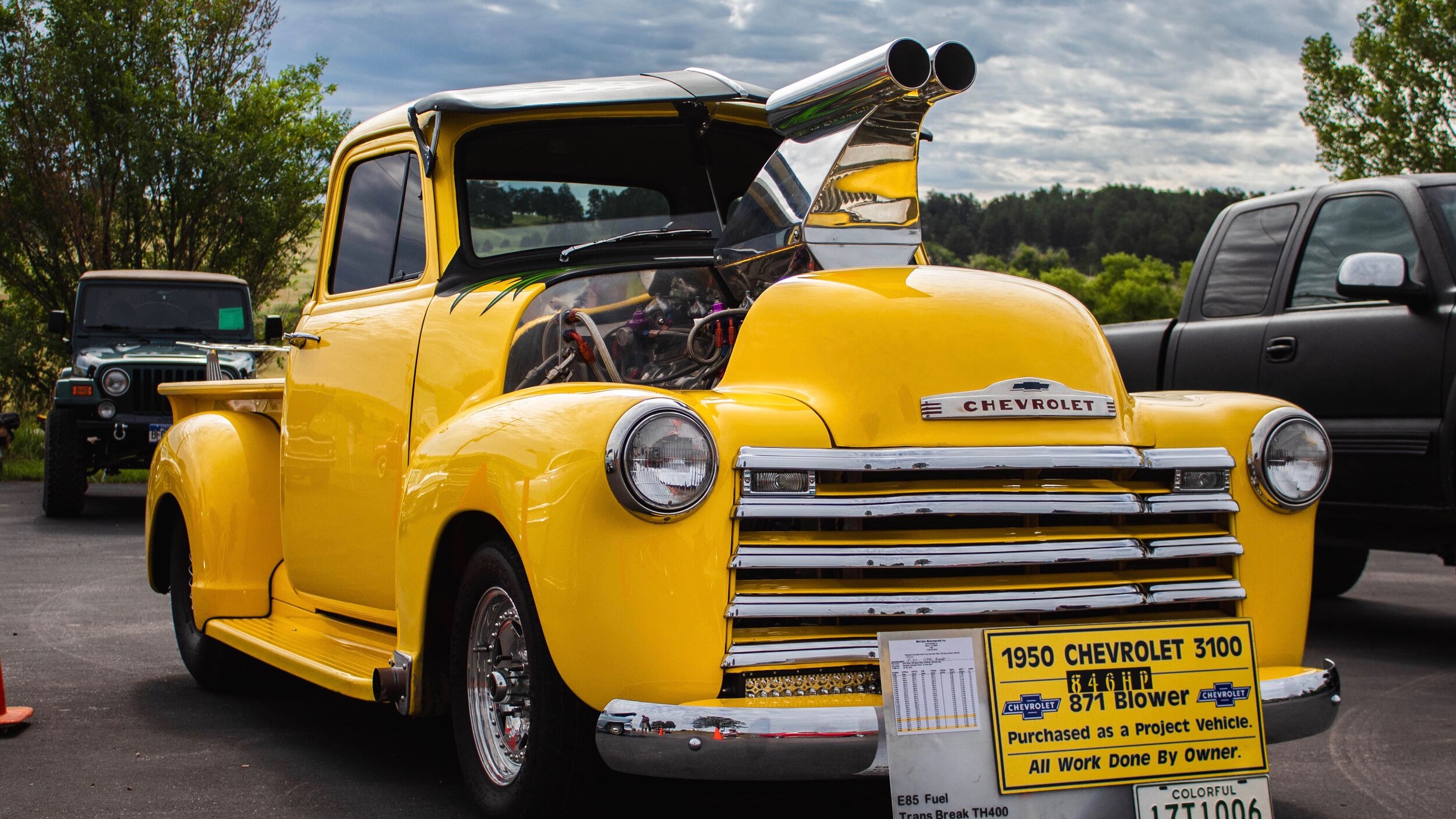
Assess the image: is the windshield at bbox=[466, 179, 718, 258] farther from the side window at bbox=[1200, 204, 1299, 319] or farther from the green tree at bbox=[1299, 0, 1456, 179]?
the green tree at bbox=[1299, 0, 1456, 179]

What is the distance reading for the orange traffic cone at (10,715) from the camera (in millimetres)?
4586

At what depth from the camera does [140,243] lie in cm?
2212

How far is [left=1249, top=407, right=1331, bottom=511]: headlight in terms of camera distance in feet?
11.1

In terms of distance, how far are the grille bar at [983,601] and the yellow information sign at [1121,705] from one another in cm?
17

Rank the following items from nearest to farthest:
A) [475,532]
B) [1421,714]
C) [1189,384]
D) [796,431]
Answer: [796,431], [475,532], [1421,714], [1189,384]

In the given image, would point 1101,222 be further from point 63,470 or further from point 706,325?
point 706,325

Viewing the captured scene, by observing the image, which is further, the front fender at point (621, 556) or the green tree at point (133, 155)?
the green tree at point (133, 155)

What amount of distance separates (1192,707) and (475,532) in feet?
5.81

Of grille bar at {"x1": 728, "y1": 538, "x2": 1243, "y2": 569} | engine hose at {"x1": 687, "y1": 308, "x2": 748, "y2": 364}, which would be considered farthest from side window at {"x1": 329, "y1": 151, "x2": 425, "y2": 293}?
grille bar at {"x1": 728, "y1": 538, "x2": 1243, "y2": 569}

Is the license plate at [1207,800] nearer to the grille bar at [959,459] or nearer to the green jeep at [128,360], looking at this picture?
the grille bar at [959,459]

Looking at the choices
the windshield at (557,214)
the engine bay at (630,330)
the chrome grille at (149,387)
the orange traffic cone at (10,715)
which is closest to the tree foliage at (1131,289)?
the chrome grille at (149,387)

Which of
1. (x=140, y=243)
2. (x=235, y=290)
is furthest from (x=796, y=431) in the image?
(x=140, y=243)

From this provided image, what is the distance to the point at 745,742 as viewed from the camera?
2.71 metres

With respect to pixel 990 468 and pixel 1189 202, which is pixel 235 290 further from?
pixel 1189 202
